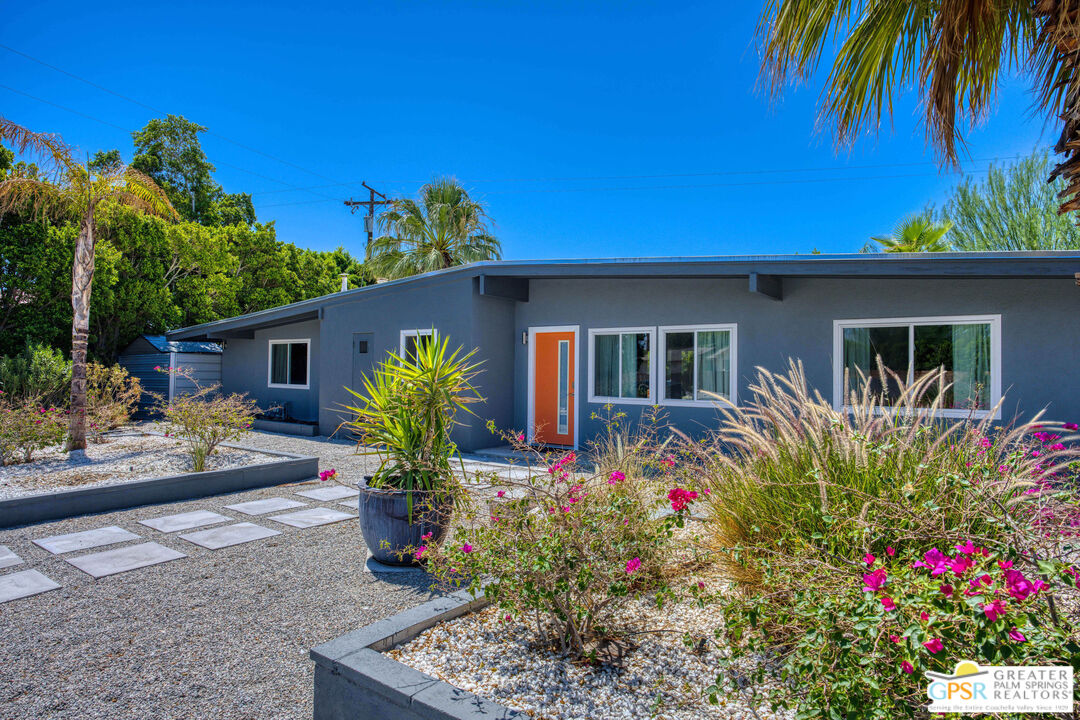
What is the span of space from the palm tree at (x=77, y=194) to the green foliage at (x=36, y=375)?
451cm

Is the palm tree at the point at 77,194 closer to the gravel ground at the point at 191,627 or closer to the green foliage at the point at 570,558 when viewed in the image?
the gravel ground at the point at 191,627

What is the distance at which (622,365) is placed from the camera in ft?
31.5

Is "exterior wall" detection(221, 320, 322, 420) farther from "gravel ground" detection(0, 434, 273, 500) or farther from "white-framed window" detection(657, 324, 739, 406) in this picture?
"white-framed window" detection(657, 324, 739, 406)

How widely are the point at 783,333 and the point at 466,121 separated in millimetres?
15133

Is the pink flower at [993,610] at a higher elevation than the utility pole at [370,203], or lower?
lower

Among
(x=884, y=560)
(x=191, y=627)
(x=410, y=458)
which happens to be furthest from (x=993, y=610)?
(x=191, y=627)

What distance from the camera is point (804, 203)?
26172 millimetres

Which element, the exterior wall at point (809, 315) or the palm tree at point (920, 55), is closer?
the palm tree at point (920, 55)

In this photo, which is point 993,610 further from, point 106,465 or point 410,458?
point 106,465

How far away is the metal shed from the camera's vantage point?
15094mm

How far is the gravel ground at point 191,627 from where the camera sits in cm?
261

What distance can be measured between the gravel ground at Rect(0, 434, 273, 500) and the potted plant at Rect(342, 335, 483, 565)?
155 inches

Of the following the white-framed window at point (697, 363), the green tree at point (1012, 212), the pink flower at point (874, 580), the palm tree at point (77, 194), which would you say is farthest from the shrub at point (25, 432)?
the green tree at point (1012, 212)

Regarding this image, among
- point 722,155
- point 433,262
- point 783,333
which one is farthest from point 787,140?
point 783,333
